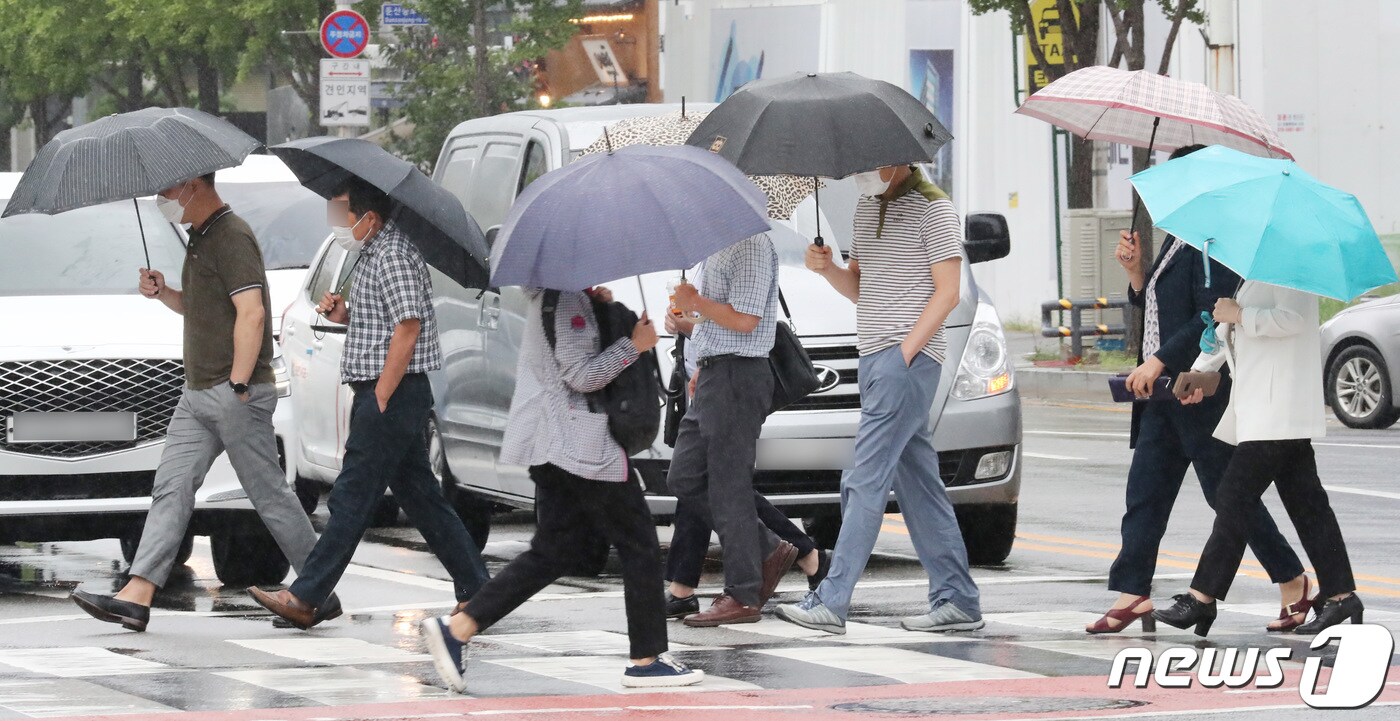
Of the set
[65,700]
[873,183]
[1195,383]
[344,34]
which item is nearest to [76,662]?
[65,700]

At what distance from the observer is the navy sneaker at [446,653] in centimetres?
710

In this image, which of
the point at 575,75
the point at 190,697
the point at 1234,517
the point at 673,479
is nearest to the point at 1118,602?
the point at 1234,517

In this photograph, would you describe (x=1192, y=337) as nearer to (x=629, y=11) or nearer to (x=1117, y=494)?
(x=1117, y=494)

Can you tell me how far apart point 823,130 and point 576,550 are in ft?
6.10

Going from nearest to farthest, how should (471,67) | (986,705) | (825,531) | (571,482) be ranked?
(986,705), (571,482), (825,531), (471,67)

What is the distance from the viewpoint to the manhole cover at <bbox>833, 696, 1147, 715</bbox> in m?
6.79

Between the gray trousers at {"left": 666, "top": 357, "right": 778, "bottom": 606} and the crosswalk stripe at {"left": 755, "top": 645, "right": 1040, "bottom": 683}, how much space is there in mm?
566

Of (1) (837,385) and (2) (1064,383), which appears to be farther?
(2) (1064,383)

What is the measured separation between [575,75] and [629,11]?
5.18ft

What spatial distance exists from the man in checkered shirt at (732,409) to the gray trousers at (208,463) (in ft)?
4.85

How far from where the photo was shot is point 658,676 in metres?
7.19

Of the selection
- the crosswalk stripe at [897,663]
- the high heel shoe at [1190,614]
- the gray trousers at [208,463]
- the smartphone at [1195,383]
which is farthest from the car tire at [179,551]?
the smartphone at [1195,383]

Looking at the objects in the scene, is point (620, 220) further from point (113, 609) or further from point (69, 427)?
point (69, 427)

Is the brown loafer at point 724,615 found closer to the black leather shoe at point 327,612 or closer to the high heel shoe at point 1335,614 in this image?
the black leather shoe at point 327,612
